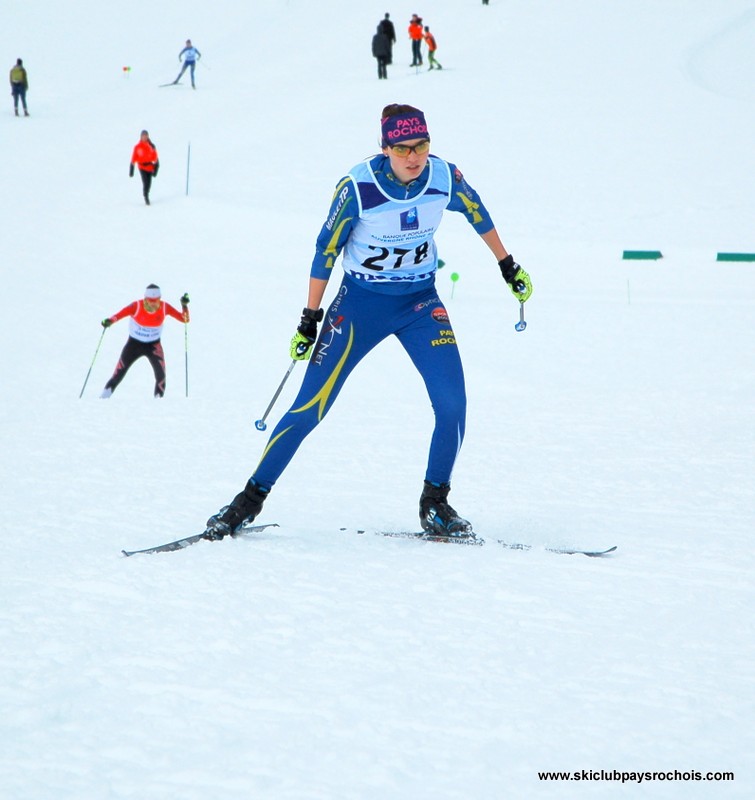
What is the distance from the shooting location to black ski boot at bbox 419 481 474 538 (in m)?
Result: 4.42

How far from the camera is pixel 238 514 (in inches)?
173

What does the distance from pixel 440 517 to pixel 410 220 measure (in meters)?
1.38

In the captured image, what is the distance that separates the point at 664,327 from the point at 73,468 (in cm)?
878

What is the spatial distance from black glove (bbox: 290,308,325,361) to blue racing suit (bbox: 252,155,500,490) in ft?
0.47

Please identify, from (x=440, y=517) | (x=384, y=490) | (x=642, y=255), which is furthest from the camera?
(x=642, y=255)

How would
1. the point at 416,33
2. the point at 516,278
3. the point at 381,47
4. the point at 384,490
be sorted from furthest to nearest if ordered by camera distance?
the point at 416,33 < the point at 381,47 < the point at 384,490 < the point at 516,278

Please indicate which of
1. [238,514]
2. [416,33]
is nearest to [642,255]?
[238,514]

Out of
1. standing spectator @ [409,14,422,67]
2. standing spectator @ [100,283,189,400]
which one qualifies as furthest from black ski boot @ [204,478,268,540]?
standing spectator @ [409,14,422,67]

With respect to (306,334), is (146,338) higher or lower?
lower

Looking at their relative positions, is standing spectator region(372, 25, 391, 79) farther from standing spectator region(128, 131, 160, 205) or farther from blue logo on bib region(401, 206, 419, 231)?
blue logo on bib region(401, 206, 419, 231)

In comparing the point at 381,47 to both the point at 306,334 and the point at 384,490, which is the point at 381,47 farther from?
the point at 306,334

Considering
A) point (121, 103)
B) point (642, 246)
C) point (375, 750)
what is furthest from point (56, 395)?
point (121, 103)

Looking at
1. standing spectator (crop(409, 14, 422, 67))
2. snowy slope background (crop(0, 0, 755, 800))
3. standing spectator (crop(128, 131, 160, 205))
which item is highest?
standing spectator (crop(409, 14, 422, 67))

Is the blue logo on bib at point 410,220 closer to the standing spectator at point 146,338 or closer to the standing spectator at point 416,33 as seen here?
the standing spectator at point 146,338
